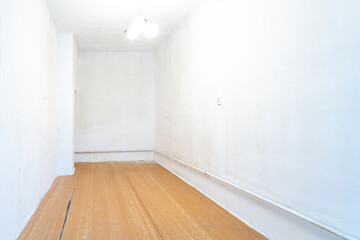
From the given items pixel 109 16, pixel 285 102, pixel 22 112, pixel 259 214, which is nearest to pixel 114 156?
pixel 109 16

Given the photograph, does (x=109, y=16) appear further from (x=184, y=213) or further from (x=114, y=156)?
(x=114, y=156)

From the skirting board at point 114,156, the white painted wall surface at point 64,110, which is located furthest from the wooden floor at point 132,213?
the skirting board at point 114,156

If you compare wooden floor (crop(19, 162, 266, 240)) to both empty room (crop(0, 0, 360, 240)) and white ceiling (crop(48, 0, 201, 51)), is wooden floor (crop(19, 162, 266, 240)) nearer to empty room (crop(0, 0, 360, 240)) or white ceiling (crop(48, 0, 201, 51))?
empty room (crop(0, 0, 360, 240))

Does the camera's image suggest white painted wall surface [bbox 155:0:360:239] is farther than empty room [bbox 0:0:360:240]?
No

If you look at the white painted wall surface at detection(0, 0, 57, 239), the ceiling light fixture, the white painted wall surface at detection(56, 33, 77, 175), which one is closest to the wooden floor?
the white painted wall surface at detection(0, 0, 57, 239)

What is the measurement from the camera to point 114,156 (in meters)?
9.41

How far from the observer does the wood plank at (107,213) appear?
10.6 feet

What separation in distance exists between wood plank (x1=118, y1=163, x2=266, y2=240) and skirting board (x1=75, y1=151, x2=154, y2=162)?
10.6 ft

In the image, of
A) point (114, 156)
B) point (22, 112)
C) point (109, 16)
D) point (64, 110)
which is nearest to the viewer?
point (22, 112)

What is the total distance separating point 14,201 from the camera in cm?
298

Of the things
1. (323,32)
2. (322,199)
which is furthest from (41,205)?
(323,32)

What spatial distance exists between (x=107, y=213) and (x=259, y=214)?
6.20 ft

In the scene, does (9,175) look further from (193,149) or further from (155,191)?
(193,149)

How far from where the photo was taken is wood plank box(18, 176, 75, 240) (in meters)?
3.22
